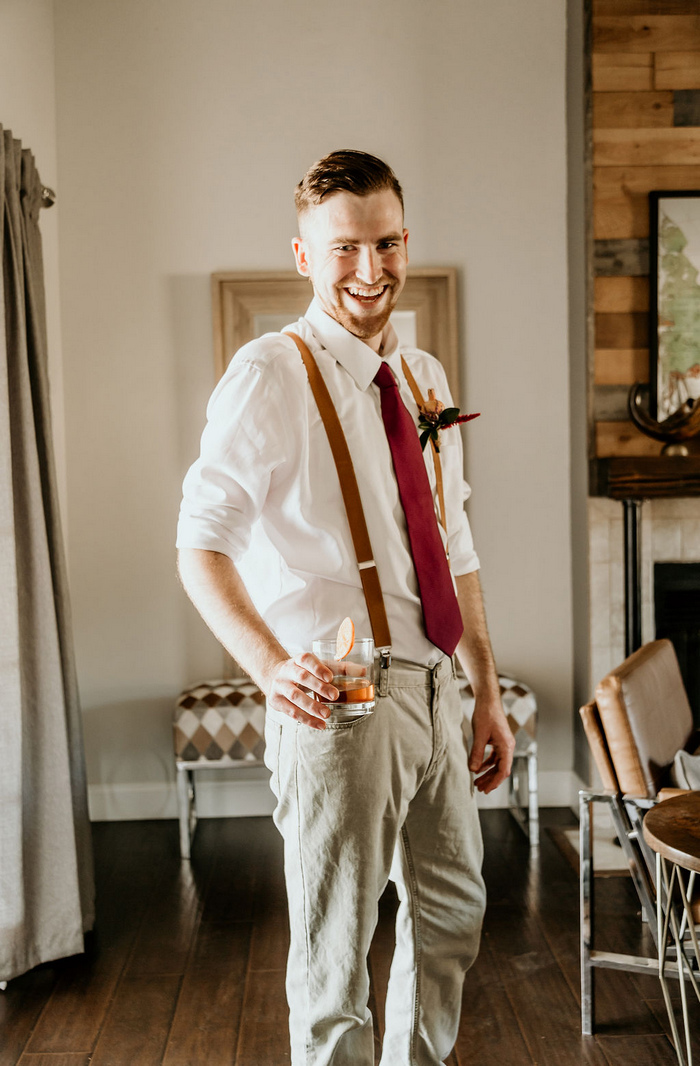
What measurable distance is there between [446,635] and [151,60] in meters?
2.80

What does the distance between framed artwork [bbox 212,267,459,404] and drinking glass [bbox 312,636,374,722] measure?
7.43 ft

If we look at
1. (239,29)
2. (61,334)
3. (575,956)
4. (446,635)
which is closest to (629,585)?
(575,956)

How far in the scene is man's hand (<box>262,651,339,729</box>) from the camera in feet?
3.60

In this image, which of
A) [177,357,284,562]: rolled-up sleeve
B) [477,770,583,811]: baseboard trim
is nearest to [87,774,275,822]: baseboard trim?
[477,770,583,811]: baseboard trim

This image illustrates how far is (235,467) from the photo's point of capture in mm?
1294

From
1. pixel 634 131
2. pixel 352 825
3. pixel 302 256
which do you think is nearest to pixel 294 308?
pixel 634 131

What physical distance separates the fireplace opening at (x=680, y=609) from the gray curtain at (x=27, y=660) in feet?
6.88

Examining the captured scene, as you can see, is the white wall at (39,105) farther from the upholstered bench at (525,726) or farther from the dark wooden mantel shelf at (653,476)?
the dark wooden mantel shelf at (653,476)

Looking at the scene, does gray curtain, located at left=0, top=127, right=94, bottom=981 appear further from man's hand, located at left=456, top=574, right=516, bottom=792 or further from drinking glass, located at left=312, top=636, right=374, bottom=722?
drinking glass, located at left=312, top=636, right=374, bottom=722

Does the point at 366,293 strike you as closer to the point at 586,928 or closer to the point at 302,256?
the point at 302,256

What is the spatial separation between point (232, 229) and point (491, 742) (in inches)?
94.2

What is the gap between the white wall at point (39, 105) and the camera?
272 cm

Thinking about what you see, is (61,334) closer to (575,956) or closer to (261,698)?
(261,698)

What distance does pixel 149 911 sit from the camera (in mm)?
2668
